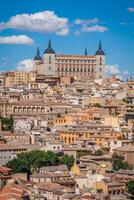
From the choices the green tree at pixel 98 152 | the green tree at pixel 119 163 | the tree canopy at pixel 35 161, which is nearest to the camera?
the tree canopy at pixel 35 161

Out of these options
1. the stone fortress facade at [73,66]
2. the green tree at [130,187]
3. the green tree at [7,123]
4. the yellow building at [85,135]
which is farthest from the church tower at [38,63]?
the green tree at [130,187]

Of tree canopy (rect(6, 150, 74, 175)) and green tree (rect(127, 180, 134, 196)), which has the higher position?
tree canopy (rect(6, 150, 74, 175))

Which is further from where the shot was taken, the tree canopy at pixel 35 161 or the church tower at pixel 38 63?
the church tower at pixel 38 63

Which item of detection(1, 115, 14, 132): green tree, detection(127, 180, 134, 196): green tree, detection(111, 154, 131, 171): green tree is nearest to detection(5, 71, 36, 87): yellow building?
detection(1, 115, 14, 132): green tree

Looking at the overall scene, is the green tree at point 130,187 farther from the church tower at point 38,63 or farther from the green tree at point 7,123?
the church tower at point 38,63

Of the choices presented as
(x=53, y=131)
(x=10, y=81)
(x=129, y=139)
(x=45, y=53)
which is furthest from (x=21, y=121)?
(x=45, y=53)

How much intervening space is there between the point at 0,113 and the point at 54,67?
105 feet

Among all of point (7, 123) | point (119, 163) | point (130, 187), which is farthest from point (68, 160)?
point (7, 123)

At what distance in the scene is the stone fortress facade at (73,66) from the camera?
7925 cm

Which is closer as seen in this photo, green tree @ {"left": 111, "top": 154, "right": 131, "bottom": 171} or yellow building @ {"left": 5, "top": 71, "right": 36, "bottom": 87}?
green tree @ {"left": 111, "top": 154, "right": 131, "bottom": 171}

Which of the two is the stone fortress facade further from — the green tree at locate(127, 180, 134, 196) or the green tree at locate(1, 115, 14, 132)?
the green tree at locate(127, 180, 134, 196)

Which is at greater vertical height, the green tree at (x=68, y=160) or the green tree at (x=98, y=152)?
the green tree at (x=98, y=152)

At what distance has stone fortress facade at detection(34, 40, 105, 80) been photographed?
79250 mm

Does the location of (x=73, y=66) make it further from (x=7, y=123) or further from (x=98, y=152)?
(x=98, y=152)
